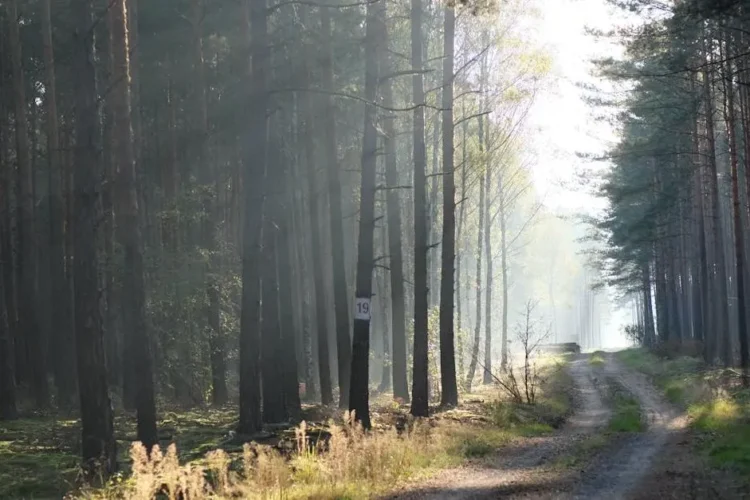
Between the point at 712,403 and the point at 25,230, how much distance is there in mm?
18645

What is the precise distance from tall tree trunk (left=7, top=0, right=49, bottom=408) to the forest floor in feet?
7.26

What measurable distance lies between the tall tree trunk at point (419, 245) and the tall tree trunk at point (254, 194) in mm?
4149

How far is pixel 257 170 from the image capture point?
1612cm

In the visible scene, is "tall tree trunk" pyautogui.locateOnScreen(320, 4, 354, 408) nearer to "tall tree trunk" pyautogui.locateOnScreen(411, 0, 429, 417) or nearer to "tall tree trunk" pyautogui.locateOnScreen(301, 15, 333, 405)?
"tall tree trunk" pyautogui.locateOnScreen(301, 15, 333, 405)

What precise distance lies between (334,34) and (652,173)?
26.4 metres

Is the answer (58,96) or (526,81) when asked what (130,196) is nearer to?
(58,96)

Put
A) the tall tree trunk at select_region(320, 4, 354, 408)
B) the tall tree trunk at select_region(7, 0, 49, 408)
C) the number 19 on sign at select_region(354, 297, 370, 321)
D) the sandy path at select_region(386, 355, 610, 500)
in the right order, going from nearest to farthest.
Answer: the sandy path at select_region(386, 355, 610, 500) < the number 19 on sign at select_region(354, 297, 370, 321) < the tall tree trunk at select_region(320, 4, 354, 408) < the tall tree trunk at select_region(7, 0, 49, 408)

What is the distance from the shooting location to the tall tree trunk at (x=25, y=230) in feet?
73.9

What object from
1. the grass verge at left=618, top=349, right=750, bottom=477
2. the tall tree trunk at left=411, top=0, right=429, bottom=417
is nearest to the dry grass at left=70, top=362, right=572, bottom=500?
the tall tree trunk at left=411, top=0, right=429, bottom=417

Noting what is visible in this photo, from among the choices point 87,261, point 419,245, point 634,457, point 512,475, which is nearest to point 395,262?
point 419,245

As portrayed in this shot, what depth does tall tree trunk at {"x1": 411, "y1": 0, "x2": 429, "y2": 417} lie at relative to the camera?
1920 cm

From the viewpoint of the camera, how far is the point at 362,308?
15.4 meters

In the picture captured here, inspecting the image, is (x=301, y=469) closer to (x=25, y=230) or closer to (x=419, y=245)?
(x=419, y=245)

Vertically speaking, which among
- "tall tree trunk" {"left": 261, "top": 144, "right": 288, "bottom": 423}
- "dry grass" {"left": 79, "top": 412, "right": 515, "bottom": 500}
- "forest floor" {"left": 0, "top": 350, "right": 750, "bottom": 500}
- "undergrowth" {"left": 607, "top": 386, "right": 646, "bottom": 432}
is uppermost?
"tall tree trunk" {"left": 261, "top": 144, "right": 288, "bottom": 423}
